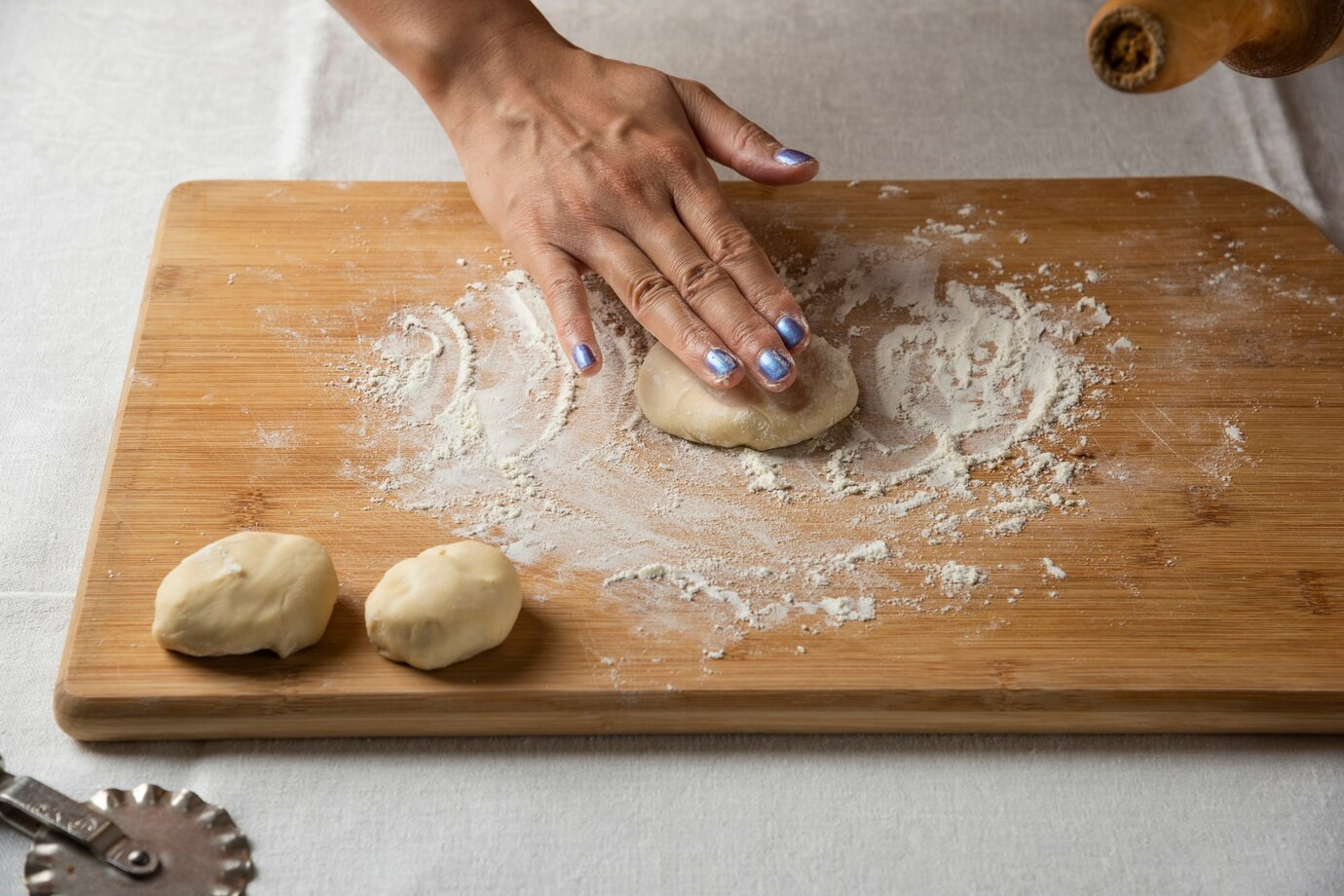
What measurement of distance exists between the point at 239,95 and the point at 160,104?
150 mm

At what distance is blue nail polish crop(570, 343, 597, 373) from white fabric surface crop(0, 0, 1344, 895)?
1.63 ft

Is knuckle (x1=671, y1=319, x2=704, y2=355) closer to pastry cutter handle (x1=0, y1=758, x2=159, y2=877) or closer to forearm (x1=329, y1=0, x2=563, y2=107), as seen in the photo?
forearm (x1=329, y1=0, x2=563, y2=107)

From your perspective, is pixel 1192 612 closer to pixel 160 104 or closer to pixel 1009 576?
pixel 1009 576

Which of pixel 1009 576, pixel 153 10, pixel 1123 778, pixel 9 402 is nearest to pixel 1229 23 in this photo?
pixel 1009 576

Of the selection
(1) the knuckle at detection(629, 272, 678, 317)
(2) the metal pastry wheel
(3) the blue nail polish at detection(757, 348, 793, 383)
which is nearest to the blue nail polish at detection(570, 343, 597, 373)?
(1) the knuckle at detection(629, 272, 678, 317)

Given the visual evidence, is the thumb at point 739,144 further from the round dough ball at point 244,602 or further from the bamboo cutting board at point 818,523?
the round dough ball at point 244,602

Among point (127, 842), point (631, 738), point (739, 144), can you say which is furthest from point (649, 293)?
point (127, 842)

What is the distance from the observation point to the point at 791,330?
1663 mm

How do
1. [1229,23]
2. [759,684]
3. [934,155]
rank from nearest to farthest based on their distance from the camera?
[1229,23] → [759,684] → [934,155]

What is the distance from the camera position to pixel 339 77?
8.12 feet

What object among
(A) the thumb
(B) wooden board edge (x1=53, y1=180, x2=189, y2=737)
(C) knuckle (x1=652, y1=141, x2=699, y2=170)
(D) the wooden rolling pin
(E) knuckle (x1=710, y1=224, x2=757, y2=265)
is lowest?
(B) wooden board edge (x1=53, y1=180, x2=189, y2=737)

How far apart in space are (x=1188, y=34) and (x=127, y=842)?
1.34 meters

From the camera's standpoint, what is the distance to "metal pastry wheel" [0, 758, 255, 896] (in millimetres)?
1242

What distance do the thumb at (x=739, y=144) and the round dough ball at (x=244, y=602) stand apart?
89cm
